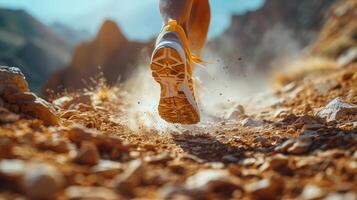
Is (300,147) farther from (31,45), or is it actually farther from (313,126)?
(31,45)

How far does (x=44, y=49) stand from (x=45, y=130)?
52.5 meters

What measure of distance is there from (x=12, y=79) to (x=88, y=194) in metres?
1.73

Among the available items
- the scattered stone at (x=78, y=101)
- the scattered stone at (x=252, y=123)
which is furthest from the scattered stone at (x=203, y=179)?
the scattered stone at (x=78, y=101)

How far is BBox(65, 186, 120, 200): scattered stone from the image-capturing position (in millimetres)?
1509

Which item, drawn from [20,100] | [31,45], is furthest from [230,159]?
[31,45]

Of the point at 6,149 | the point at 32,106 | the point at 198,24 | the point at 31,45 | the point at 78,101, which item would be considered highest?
the point at 31,45

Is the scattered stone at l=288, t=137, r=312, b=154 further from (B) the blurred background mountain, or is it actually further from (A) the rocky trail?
(B) the blurred background mountain

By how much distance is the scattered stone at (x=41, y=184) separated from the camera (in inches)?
59.3

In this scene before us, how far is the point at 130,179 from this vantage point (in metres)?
1.74

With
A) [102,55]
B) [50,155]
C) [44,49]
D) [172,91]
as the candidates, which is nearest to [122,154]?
[50,155]

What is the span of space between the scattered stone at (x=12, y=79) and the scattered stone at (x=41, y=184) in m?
1.53

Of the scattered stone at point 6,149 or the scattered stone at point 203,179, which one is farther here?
the scattered stone at point 6,149

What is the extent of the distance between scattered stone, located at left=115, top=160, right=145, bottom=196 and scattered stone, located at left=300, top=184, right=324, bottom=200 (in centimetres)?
56

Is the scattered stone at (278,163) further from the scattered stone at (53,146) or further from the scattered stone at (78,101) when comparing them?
the scattered stone at (78,101)
